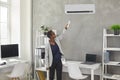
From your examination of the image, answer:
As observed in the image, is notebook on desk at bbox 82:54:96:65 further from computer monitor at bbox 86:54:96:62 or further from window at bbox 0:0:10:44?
window at bbox 0:0:10:44

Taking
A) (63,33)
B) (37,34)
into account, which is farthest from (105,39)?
(37,34)

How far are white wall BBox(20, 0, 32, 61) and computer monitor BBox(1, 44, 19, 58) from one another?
0.57 m

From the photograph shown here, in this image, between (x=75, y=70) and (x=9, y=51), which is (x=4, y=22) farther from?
(x=75, y=70)

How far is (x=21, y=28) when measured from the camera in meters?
6.08

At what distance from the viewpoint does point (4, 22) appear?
598 cm

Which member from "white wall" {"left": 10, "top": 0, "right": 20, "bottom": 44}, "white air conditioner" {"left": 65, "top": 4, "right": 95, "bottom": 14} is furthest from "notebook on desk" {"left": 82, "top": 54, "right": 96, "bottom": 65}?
"white wall" {"left": 10, "top": 0, "right": 20, "bottom": 44}

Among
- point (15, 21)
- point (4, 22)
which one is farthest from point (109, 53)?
point (4, 22)

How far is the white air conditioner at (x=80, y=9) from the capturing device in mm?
5477

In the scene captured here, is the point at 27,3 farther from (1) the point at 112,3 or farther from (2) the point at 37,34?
(1) the point at 112,3

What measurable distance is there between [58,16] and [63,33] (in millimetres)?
610

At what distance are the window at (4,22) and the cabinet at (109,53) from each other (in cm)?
263

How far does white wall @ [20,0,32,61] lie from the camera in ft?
20.1

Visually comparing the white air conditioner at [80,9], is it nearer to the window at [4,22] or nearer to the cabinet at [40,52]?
the cabinet at [40,52]

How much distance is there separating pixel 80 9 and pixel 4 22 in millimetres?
2063
